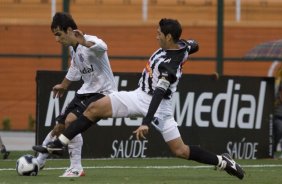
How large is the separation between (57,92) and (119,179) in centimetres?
158

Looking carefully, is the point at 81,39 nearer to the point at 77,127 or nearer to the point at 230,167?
the point at 77,127

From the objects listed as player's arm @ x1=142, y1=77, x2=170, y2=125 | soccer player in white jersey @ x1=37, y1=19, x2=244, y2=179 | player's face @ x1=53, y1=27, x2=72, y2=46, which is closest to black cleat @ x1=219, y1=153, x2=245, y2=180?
soccer player in white jersey @ x1=37, y1=19, x2=244, y2=179

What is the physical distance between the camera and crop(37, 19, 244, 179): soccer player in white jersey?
12609 millimetres

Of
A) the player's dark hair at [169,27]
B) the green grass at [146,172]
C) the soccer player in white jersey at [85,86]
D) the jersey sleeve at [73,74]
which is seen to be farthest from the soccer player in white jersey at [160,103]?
the jersey sleeve at [73,74]

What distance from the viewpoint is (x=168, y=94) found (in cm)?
1282

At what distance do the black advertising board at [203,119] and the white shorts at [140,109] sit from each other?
190 inches

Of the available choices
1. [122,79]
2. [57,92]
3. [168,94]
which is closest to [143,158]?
[122,79]

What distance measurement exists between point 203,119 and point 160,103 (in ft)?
17.5

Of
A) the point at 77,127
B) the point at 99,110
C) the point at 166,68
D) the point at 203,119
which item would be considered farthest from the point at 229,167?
the point at 203,119

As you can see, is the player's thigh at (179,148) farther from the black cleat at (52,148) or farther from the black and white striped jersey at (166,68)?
the black cleat at (52,148)

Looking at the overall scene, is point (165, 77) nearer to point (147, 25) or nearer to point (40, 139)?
point (40, 139)

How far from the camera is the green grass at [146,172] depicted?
13.1m

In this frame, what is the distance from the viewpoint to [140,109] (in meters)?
12.7

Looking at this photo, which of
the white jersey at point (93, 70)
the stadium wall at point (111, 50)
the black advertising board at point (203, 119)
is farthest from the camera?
the stadium wall at point (111, 50)
